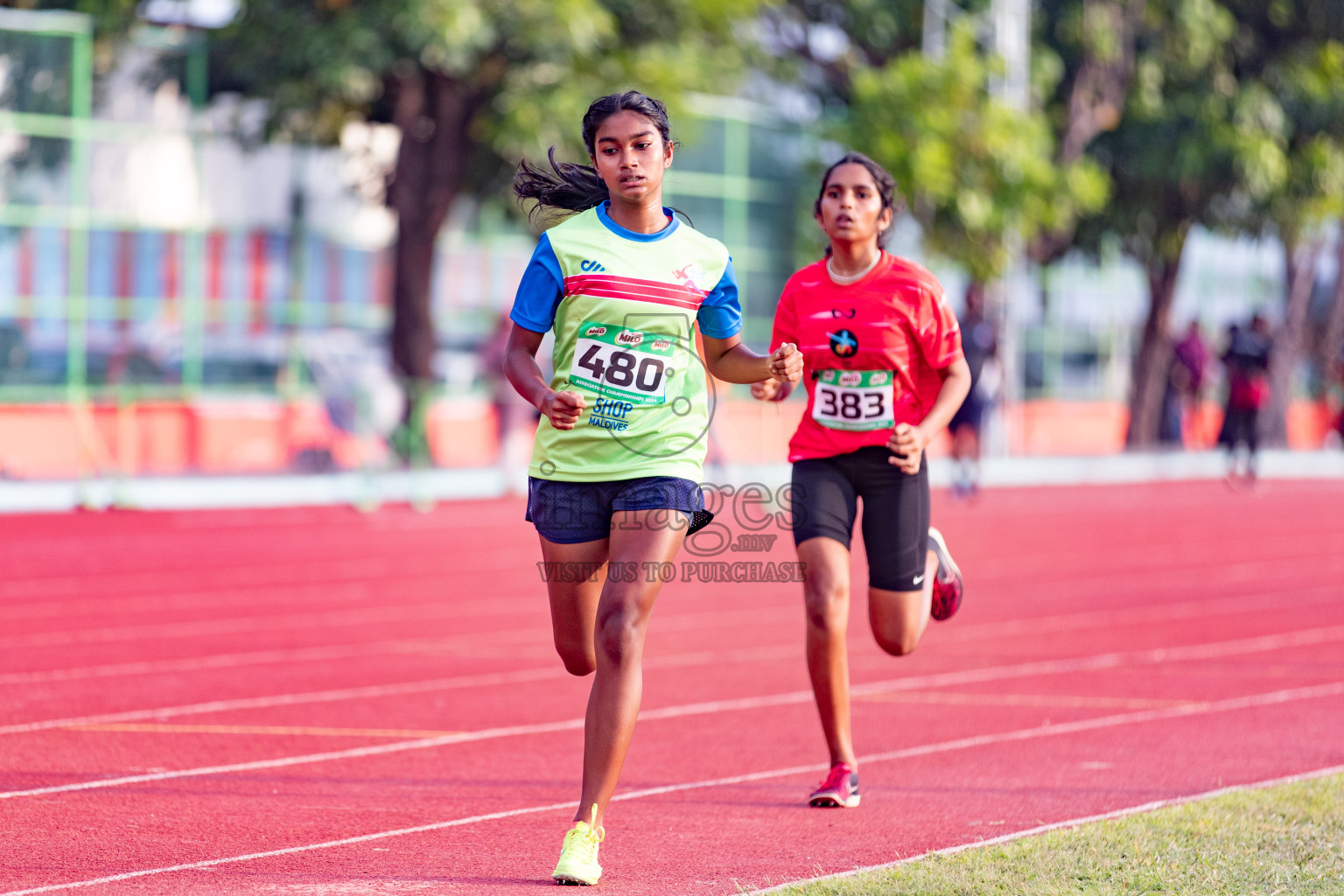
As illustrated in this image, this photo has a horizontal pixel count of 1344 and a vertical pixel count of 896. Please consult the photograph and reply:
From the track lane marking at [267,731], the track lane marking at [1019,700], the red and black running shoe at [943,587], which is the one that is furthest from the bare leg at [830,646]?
the track lane marking at [1019,700]

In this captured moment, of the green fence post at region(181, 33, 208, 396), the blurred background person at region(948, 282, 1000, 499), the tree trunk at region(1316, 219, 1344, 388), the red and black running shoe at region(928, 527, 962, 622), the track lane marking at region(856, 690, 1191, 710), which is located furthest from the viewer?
the tree trunk at region(1316, 219, 1344, 388)

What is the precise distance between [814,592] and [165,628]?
545 centimetres

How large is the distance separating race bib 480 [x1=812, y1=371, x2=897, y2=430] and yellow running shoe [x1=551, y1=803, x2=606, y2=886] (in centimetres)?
191

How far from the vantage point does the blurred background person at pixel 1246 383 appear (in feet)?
72.2

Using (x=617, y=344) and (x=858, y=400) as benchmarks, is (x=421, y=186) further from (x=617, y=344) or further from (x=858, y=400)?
(x=617, y=344)

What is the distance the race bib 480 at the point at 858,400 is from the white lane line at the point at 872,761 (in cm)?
124

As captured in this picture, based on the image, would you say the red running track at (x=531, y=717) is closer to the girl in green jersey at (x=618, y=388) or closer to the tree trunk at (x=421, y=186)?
the girl in green jersey at (x=618, y=388)

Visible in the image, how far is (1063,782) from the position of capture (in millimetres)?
6234

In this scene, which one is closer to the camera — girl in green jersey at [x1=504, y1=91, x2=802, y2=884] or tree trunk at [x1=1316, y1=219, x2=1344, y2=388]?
girl in green jersey at [x1=504, y1=91, x2=802, y2=884]

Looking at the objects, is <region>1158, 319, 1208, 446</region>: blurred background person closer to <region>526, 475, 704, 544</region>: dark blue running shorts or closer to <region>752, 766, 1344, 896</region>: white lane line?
<region>752, 766, 1344, 896</region>: white lane line

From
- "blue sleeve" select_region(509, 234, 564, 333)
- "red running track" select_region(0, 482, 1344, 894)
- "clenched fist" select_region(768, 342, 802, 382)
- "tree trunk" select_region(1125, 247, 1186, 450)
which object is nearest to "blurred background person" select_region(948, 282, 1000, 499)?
"red running track" select_region(0, 482, 1344, 894)

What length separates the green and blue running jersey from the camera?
16.3 ft

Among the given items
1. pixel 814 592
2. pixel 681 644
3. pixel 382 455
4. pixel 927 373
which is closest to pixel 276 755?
pixel 814 592

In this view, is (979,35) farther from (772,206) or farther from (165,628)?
(165,628)
